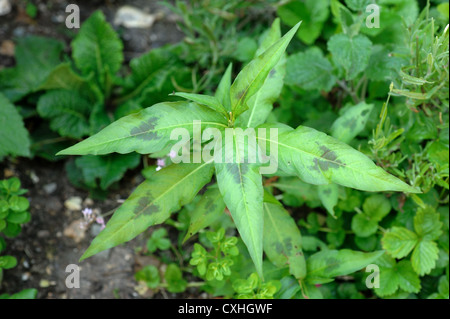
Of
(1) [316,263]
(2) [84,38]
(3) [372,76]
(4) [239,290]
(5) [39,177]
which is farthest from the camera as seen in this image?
(2) [84,38]

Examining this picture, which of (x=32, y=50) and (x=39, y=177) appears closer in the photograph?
(x=39, y=177)

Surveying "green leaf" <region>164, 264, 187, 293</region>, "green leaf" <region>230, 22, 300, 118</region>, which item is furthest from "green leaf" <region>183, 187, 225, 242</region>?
"green leaf" <region>164, 264, 187, 293</region>

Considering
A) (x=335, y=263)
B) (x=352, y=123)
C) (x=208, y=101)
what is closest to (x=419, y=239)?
(x=335, y=263)

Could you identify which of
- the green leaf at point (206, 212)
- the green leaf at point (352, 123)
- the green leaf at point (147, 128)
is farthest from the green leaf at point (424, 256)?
the green leaf at point (147, 128)

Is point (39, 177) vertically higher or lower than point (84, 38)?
lower

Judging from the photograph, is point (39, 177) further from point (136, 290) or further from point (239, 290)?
point (239, 290)

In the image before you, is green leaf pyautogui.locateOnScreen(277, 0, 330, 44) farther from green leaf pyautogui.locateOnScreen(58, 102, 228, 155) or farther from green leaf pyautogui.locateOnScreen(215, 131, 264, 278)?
green leaf pyautogui.locateOnScreen(215, 131, 264, 278)

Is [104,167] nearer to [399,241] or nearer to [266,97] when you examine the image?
[266,97]
